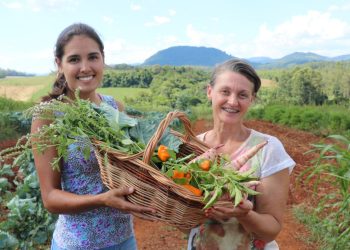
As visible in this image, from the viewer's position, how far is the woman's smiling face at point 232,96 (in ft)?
5.87

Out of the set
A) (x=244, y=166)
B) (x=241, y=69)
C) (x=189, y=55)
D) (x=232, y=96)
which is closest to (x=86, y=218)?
(x=244, y=166)

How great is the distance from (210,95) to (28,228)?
100 inches

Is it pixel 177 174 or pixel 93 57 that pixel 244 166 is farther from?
pixel 93 57

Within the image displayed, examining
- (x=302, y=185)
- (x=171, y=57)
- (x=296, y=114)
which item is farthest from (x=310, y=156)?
(x=171, y=57)

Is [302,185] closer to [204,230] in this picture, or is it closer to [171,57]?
[204,230]

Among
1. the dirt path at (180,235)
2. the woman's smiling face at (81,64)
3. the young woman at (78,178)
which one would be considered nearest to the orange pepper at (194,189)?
the young woman at (78,178)

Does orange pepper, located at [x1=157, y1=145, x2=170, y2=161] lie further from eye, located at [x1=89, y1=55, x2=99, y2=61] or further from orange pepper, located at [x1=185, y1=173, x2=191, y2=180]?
eye, located at [x1=89, y1=55, x2=99, y2=61]

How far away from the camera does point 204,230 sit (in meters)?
1.71

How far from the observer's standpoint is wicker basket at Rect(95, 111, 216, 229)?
143 cm

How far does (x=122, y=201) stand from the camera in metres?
1.52

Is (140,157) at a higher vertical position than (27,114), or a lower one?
lower

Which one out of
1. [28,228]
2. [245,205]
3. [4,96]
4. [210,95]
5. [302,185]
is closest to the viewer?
[245,205]

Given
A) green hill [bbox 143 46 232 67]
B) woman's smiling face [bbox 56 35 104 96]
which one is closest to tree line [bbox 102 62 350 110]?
woman's smiling face [bbox 56 35 104 96]

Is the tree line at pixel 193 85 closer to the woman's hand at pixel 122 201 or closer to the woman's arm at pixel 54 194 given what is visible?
the woman's arm at pixel 54 194
